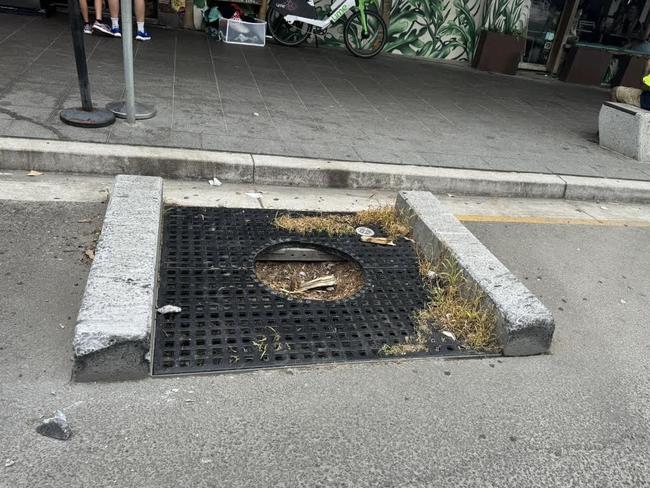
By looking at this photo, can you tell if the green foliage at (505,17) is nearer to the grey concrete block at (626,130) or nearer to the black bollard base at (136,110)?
the grey concrete block at (626,130)

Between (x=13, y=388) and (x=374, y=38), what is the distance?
9645mm

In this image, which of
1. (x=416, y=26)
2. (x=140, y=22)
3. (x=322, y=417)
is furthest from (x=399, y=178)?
(x=416, y=26)

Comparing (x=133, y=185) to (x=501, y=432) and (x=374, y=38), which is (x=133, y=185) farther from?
(x=374, y=38)

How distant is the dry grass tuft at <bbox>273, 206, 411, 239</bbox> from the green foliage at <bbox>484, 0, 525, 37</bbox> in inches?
326

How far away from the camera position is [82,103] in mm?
5305

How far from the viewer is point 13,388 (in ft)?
8.09

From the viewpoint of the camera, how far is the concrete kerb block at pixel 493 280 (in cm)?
311

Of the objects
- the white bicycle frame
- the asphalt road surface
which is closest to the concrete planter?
the white bicycle frame

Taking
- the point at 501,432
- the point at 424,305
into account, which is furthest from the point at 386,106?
the point at 501,432

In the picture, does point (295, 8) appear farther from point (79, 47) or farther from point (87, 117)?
point (87, 117)

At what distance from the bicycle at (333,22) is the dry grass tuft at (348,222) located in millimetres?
6458

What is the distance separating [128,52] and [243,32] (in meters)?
5.12

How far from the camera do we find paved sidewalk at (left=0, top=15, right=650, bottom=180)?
5.47 metres

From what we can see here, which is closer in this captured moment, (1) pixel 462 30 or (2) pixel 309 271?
(2) pixel 309 271
